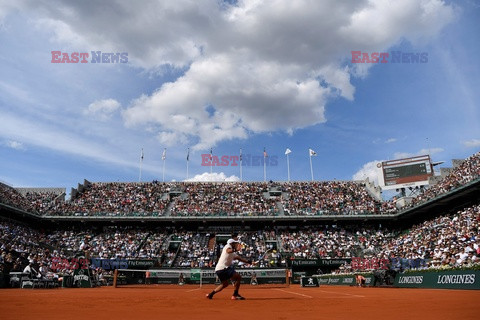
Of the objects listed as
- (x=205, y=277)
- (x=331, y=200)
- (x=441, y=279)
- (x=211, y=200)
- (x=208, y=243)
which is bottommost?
(x=205, y=277)

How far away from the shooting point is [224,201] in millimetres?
52094

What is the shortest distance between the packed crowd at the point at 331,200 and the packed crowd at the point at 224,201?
3683 millimetres

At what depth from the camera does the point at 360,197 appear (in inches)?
2088

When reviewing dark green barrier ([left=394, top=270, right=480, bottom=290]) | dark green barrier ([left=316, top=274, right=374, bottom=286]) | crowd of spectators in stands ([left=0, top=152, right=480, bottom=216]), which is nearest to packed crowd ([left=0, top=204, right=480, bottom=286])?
crowd of spectators in stands ([left=0, top=152, right=480, bottom=216])

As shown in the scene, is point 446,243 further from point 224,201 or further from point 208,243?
point 224,201

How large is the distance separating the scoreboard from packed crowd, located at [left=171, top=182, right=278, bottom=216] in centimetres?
1724

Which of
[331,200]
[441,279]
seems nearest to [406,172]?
[331,200]

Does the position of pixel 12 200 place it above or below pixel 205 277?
above

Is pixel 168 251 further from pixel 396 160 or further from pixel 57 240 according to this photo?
pixel 396 160

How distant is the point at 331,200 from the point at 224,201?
52.3 ft

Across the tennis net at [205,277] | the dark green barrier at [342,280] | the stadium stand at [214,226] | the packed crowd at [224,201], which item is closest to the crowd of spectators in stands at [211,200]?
the packed crowd at [224,201]

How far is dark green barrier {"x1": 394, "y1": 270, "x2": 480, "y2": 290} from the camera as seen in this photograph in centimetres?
1592

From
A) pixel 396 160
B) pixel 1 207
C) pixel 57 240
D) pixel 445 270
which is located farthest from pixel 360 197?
pixel 1 207

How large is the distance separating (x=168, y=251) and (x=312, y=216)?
1948 centimetres
